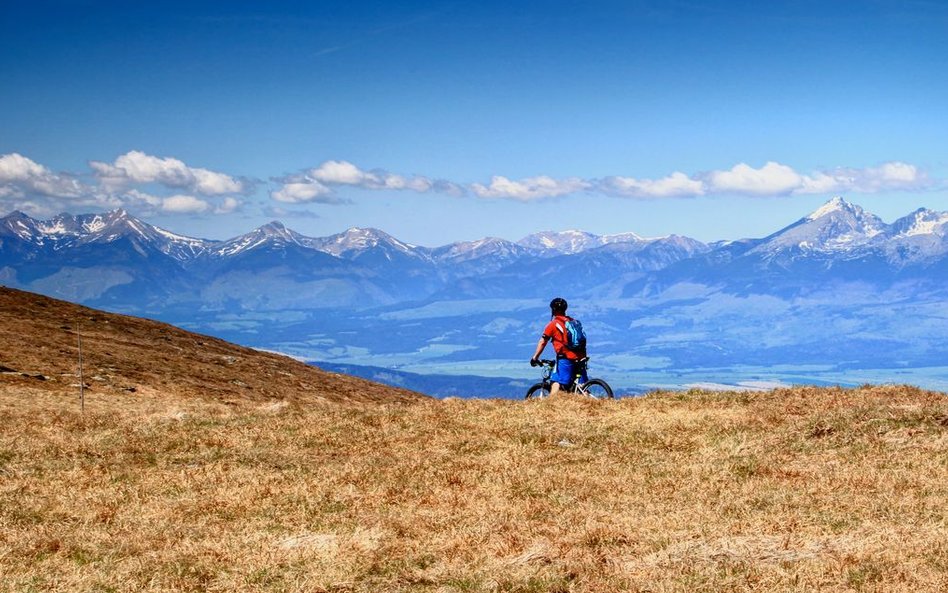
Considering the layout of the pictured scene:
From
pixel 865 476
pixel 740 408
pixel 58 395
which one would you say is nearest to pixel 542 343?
pixel 740 408

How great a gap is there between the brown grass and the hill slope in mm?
14766

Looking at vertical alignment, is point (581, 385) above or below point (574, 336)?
below

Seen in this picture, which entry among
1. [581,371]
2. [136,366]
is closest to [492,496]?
[581,371]

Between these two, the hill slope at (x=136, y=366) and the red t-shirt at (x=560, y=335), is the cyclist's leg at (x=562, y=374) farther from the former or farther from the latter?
the hill slope at (x=136, y=366)

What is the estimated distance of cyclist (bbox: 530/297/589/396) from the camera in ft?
86.2

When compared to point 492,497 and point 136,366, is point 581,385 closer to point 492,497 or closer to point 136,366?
point 492,497

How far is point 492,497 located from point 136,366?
36.3m

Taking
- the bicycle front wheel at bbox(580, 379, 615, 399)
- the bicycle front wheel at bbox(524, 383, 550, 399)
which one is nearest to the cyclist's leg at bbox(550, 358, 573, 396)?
the bicycle front wheel at bbox(580, 379, 615, 399)

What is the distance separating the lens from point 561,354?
2662 cm

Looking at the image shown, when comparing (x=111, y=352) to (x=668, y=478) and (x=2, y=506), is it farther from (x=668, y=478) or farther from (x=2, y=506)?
(x=668, y=478)

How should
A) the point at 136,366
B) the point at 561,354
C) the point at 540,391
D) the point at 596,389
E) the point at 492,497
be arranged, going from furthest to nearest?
the point at 136,366 < the point at 540,391 < the point at 596,389 < the point at 561,354 < the point at 492,497

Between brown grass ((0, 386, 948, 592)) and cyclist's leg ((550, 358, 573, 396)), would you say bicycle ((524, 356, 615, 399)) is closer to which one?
cyclist's leg ((550, 358, 573, 396))

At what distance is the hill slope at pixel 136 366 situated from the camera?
131 feet

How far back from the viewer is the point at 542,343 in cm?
2667
